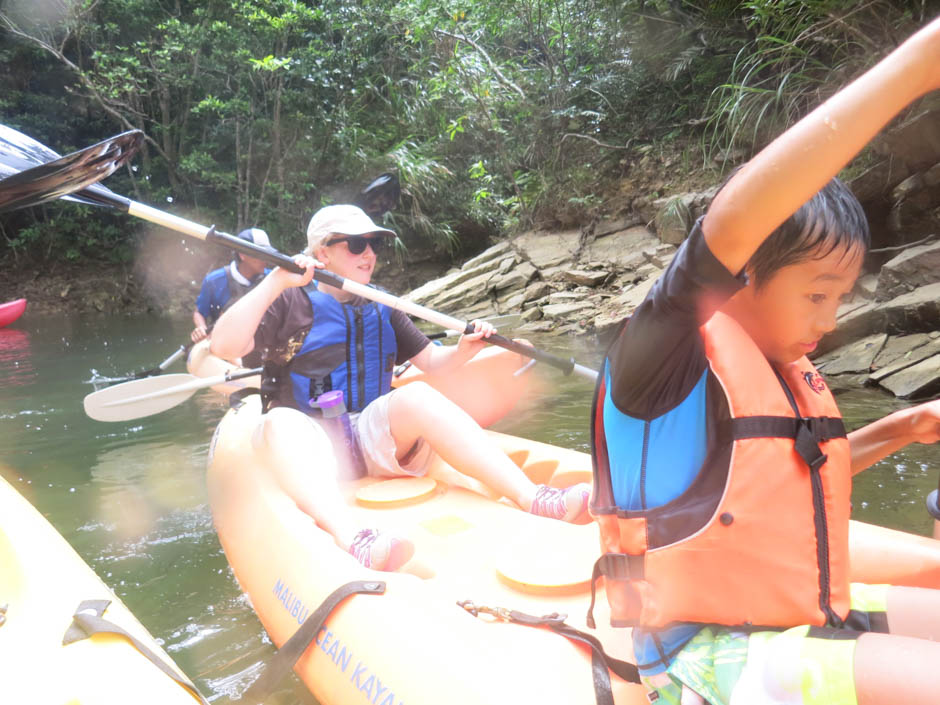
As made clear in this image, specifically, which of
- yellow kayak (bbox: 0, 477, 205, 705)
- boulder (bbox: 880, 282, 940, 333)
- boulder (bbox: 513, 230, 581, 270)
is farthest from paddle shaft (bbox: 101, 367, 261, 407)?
boulder (bbox: 513, 230, 581, 270)

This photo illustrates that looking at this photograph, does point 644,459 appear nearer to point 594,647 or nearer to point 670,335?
point 670,335

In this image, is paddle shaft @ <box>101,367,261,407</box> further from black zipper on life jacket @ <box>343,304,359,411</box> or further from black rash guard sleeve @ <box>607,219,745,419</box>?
black rash guard sleeve @ <box>607,219,745,419</box>

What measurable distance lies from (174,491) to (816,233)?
122 inches

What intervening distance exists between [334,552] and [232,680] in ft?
1.54

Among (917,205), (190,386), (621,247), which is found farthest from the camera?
(621,247)

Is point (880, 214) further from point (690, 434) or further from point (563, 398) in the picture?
point (690, 434)

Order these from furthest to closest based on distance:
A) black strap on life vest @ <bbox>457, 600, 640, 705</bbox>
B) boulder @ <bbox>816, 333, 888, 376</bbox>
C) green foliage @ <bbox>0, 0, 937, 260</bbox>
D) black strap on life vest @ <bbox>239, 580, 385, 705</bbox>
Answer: green foliage @ <bbox>0, 0, 937, 260</bbox> < boulder @ <bbox>816, 333, 888, 376</bbox> < black strap on life vest @ <bbox>239, 580, 385, 705</bbox> < black strap on life vest @ <bbox>457, 600, 640, 705</bbox>

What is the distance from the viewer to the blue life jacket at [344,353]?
229 centimetres

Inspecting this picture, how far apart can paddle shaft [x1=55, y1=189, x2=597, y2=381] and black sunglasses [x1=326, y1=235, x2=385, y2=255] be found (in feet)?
0.35

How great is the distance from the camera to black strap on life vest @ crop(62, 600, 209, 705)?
131 cm

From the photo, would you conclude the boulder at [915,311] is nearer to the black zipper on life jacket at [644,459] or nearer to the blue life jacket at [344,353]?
the blue life jacket at [344,353]

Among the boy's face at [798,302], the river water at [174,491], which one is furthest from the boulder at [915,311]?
the boy's face at [798,302]

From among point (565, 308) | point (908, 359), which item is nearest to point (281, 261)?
point (908, 359)

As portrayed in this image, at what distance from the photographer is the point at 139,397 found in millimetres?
3379
